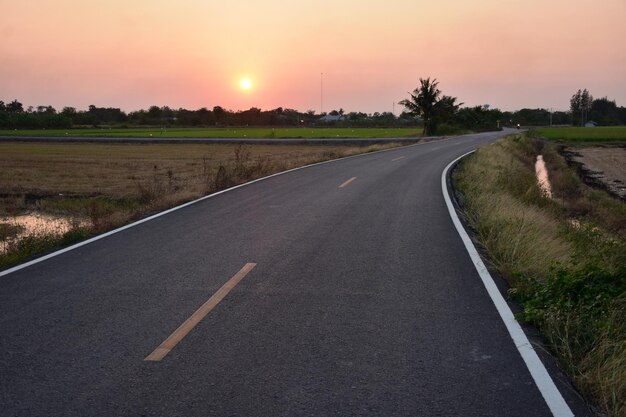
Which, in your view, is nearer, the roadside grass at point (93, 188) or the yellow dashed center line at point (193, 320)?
the yellow dashed center line at point (193, 320)

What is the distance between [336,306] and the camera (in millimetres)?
5613

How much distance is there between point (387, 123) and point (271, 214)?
104 metres

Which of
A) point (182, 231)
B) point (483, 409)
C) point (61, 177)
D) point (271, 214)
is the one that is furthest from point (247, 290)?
point (61, 177)

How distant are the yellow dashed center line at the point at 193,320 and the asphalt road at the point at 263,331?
66 millimetres

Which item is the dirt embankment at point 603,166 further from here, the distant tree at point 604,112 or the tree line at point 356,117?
the distant tree at point 604,112

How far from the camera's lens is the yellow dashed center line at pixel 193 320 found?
174 inches

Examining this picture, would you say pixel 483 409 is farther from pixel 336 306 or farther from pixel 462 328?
pixel 336 306

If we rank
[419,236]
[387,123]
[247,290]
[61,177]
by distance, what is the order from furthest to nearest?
[387,123]
[61,177]
[419,236]
[247,290]

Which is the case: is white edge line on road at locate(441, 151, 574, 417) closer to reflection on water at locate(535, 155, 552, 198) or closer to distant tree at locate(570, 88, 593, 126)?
reflection on water at locate(535, 155, 552, 198)

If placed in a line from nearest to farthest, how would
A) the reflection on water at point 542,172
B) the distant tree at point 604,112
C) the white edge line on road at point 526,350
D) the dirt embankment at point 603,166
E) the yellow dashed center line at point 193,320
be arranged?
the white edge line on road at point 526,350 → the yellow dashed center line at point 193,320 → the reflection on water at point 542,172 → the dirt embankment at point 603,166 → the distant tree at point 604,112

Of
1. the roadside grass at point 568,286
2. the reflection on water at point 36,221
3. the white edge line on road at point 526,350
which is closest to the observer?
the white edge line on road at point 526,350

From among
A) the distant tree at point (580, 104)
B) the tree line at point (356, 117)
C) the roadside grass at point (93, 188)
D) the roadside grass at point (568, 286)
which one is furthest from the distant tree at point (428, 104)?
the distant tree at point (580, 104)

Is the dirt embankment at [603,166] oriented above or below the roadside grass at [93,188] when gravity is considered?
below

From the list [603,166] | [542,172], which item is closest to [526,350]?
[542,172]
